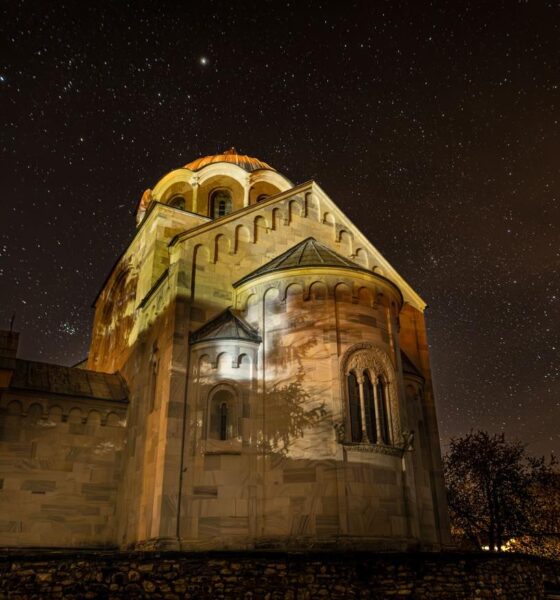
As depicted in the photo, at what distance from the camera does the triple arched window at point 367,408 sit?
1473cm

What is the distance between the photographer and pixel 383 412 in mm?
15336

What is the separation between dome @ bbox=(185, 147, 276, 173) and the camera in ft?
82.6

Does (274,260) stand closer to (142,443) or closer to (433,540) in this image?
(142,443)

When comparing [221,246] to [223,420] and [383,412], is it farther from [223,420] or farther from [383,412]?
[383,412]

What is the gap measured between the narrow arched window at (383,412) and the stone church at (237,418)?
0.13 feet

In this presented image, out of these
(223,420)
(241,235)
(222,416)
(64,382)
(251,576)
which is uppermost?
(241,235)

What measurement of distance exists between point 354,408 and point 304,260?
4.75 metres

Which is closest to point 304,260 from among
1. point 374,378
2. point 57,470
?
point 374,378

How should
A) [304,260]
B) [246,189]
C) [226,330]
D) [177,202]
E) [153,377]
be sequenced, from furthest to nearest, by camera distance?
[177,202], [246,189], [304,260], [153,377], [226,330]

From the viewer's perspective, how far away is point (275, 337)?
16109 mm

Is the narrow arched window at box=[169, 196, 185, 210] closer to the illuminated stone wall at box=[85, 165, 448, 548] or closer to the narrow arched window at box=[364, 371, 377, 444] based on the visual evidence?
the illuminated stone wall at box=[85, 165, 448, 548]

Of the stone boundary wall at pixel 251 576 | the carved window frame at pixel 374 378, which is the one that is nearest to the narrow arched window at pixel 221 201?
the carved window frame at pixel 374 378

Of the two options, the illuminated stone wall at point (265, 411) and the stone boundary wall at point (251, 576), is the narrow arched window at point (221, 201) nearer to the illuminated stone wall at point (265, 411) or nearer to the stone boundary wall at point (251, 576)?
the illuminated stone wall at point (265, 411)

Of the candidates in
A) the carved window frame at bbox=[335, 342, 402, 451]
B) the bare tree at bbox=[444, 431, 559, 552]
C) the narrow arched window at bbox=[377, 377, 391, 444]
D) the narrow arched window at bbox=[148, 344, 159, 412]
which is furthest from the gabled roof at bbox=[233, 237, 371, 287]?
the bare tree at bbox=[444, 431, 559, 552]
